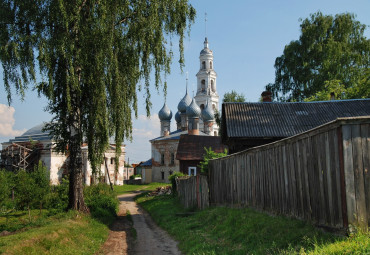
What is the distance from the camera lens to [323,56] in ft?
105

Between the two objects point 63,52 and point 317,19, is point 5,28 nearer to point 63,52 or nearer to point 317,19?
point 63,52

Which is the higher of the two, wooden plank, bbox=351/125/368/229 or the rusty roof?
the rusty roof

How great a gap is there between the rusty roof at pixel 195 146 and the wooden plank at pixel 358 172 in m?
32.1

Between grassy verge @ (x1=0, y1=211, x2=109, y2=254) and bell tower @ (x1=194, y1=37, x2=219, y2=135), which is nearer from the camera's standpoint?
grassy verge @ (x1=0, y1=211, x2=109, y2=254)

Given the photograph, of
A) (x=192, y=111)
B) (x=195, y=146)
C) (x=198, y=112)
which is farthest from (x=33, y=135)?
(x=198, y=112)

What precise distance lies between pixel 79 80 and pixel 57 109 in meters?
1.47

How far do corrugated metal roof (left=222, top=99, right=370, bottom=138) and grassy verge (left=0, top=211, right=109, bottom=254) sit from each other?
24.0ft

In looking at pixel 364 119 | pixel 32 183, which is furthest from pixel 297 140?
pixel 32 183

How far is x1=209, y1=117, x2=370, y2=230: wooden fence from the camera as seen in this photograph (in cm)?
554

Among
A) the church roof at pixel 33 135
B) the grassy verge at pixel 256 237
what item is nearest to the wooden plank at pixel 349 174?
the grassy verge at pixel 256 237

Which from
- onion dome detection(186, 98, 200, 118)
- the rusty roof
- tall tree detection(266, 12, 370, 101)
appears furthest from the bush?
onion dome detection(186, 98, 200, 118)

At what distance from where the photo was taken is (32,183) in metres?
15.3

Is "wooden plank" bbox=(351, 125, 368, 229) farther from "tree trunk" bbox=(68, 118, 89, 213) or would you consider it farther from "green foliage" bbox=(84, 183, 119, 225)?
"green foliage" bbox=(84, 183, 119, 225)

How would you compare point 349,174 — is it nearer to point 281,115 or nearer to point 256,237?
point 256,237
